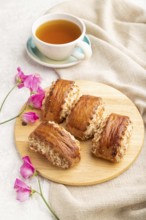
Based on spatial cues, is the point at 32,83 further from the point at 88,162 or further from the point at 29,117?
the point at 88,162

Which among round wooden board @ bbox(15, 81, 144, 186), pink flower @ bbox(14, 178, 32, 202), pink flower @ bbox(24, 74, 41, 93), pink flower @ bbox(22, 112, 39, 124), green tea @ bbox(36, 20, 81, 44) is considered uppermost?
green tea @ bbox(36, 20, 81, 44)

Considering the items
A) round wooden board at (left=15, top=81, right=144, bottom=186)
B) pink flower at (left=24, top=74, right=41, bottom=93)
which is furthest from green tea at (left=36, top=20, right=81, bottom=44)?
round wooden board at (left=15, top=81, right=144, bottom=186)

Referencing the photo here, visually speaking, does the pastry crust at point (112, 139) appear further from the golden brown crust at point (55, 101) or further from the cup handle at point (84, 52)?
the cup handle at point (84, 52)

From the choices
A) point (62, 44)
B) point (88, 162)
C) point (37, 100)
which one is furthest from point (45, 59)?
point (88, 162)

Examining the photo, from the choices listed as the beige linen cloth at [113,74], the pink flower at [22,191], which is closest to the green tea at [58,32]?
the beige linen cloth at [113,74]

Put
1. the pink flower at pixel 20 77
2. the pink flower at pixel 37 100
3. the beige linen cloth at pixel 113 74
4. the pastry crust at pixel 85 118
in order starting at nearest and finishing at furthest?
the beige linen cloth at pixel 113 74 → the pastry crust at pixel 85 118 → the pink flower at pixel 37 100 → the pink flower at pixel 20 77

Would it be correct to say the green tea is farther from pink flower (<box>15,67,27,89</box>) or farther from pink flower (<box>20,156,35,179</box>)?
pink flower (<box>20,156,35,179</box>)
